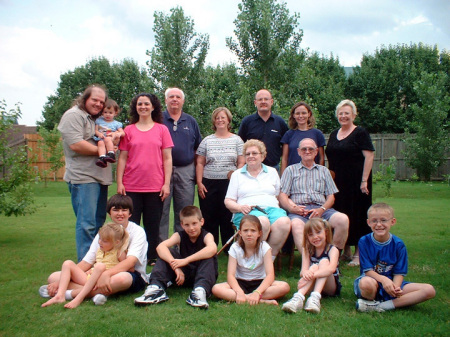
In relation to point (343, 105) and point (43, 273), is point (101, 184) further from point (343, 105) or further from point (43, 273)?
point (343, 105)

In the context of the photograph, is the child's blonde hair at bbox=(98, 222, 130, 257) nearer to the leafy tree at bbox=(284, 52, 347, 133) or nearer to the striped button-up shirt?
the striped button-up shirt

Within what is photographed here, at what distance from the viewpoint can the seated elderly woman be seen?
14.9 feet

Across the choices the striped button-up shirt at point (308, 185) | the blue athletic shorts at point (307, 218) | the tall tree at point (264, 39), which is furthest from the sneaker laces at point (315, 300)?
the tall tree at point (264, 39)

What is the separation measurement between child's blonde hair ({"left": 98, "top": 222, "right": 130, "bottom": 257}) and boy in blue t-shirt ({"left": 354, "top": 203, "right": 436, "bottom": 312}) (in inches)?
83.7

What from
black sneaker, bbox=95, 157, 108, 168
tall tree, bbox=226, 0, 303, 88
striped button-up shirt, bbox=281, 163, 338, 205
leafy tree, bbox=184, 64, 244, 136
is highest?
tall tree, bbox=226, 0, 303, 88

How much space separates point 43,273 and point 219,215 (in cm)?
223

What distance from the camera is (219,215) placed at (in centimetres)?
551

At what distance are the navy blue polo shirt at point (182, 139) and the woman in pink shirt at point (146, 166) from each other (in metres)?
0.36

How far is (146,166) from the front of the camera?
15.4ft

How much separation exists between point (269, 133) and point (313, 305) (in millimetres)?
2680

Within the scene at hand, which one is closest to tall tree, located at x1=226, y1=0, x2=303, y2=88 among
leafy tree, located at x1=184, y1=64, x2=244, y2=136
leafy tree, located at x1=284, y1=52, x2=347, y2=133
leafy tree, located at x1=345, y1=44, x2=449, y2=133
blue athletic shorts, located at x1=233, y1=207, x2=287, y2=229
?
leafy tree, located at x1=184, y1=64, x2=244, y2=136

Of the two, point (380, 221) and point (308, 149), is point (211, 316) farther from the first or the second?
point (308, 149)

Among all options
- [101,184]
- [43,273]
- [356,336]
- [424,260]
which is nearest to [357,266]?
[424,260]

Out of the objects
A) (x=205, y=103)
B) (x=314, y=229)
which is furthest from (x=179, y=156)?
(x=205, y=103)
